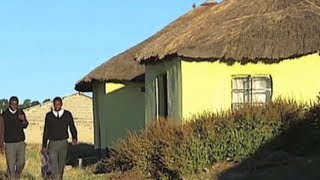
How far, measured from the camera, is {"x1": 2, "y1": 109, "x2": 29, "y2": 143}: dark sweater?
16969 millimetres

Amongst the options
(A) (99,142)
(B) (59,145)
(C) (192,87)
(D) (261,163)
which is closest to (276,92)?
(C) (192,87)

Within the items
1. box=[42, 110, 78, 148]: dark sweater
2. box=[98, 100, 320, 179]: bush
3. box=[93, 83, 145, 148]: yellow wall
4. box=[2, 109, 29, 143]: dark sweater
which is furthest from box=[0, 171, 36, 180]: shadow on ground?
box=[93, 83, 145, 148]: yellow wall

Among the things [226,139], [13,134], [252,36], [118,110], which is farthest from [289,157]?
[118,110]

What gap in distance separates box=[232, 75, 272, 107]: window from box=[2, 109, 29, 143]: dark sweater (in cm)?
581

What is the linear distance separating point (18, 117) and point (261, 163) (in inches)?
204

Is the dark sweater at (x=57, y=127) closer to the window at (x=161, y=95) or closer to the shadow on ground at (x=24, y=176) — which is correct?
the shadow on ground at (x=24, y=176)

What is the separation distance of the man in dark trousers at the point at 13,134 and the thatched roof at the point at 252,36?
15.2 feet

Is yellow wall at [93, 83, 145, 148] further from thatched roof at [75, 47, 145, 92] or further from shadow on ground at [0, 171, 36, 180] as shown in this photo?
shadow on ground at [0, 171, 36, 180]

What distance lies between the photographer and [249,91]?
20.3 m

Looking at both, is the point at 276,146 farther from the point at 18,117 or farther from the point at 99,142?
the point at 99,142

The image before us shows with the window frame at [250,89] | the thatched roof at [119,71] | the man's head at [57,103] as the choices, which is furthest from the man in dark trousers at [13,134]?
the thatched roof at [119,71]

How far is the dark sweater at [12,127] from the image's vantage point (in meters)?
17.0

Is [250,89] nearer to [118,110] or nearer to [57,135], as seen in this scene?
[57,135]

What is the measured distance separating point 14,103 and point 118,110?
12.2m
